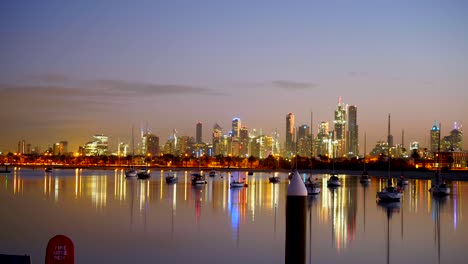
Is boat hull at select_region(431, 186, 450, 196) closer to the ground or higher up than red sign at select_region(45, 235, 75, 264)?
closer to the ground

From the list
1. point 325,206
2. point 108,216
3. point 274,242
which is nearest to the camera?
point 274,242

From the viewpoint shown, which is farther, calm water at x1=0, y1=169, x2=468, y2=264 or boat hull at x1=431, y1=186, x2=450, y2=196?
boat hull at x1=431, y1=186, x2=450, y2=196

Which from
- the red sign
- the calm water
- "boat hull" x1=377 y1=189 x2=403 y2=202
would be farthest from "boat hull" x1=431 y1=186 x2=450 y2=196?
the red sign

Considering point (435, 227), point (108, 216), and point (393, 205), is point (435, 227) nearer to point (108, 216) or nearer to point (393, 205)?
point (393, 205)

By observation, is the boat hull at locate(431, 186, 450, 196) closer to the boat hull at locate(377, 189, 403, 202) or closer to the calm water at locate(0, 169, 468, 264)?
the boat hull at locate(377, 189, 403, 202)

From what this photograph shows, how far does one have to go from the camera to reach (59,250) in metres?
9.83

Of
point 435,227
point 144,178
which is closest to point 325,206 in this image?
point 435,227

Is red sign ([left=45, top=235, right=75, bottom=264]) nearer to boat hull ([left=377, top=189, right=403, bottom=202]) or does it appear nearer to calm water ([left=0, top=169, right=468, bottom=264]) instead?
calm water ([left=0, top=169, right=468, bottom=264])

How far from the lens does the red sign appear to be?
386 inches

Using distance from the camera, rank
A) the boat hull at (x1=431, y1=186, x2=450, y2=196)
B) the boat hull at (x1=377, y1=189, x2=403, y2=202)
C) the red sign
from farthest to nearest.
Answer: the boat hull at (x1=431, y1=186, x2=450, y2=196) < the boat hull at (x1=377, y1=189, x2=403, y2=202) < the red sign

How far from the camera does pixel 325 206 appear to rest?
58.8 meters

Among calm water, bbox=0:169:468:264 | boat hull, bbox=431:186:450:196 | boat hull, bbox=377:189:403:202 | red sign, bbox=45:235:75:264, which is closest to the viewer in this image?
red sign, bbox=45:235:75:264

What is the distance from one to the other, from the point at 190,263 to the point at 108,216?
22.0 metres

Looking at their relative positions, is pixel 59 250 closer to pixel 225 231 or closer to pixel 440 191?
pixel 225 231
